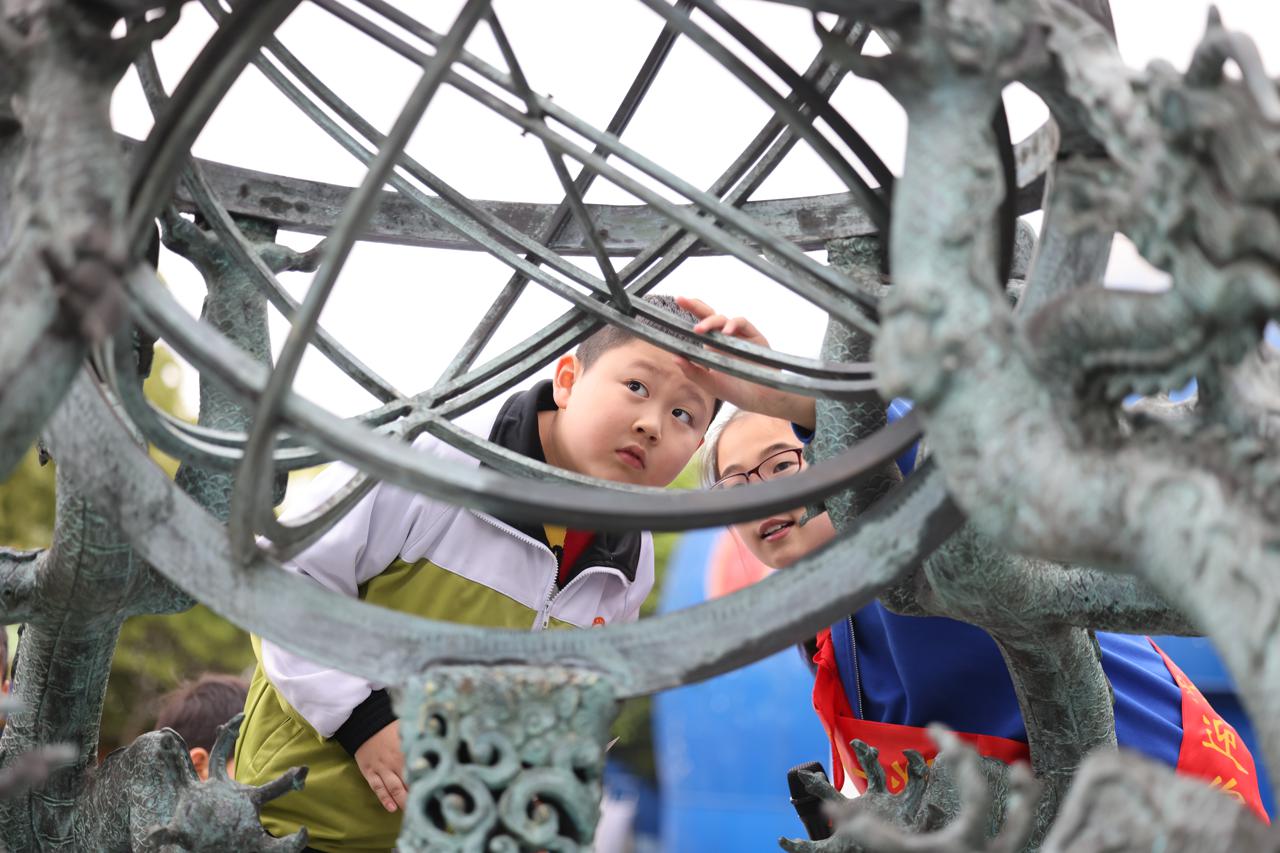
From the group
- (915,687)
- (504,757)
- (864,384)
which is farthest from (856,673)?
(504,757)

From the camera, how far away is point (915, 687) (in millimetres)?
3293

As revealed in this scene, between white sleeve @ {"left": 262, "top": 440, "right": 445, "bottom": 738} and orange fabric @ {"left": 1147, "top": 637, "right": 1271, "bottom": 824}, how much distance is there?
66.1 inches

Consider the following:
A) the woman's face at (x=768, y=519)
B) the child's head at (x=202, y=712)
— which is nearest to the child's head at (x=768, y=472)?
the woman's face at (x=768, y=519)

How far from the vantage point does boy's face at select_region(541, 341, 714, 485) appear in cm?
306

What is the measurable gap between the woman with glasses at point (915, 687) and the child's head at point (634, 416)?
105 mm

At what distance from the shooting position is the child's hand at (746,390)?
276 centimetres

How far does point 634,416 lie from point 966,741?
0.92m

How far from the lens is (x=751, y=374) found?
91.5 inches

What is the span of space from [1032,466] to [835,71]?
1463 millimetres

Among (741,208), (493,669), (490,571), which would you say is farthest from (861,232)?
(493,669)

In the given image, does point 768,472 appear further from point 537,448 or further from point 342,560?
point 342,560

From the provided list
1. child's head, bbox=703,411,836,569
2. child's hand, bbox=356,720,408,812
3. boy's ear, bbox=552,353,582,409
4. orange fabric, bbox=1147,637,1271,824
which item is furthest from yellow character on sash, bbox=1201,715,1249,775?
child's hand, bbox=356,720,408,812

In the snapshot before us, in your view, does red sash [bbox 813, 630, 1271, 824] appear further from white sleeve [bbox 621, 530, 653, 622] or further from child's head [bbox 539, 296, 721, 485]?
child's head [bbox 539, 296, 721, 485]

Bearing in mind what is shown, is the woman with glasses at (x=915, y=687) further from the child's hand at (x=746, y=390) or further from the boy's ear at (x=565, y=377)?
the boy's ear at (x=565, y=377)
